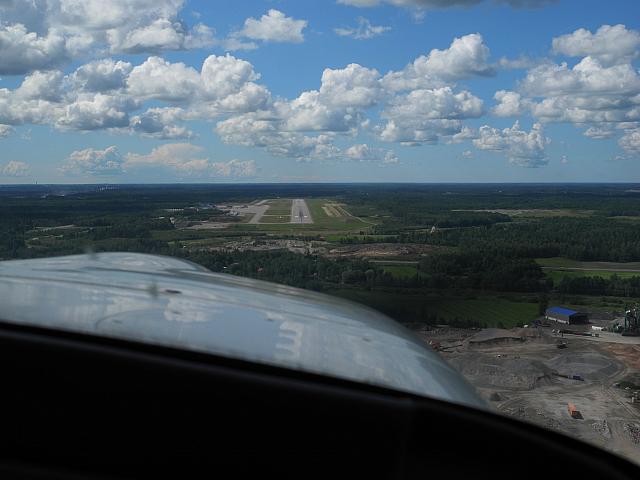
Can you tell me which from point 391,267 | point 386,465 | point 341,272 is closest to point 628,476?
point 386,465

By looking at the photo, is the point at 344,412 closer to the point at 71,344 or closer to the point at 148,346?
the point at 148,346

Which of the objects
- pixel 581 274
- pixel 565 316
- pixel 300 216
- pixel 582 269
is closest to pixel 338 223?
pixel 300 216

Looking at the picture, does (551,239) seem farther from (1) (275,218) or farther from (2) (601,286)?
(1) (275,218)

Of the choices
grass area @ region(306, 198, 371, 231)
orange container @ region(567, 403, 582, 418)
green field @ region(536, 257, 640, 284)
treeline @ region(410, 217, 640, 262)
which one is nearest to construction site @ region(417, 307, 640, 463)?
orange container @ region(567, 403, 582, 418)

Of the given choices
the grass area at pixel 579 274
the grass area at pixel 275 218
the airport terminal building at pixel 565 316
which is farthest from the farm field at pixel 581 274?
the grass area at pixel 275 218

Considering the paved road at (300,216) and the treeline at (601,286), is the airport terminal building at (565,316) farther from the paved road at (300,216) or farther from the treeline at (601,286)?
the paved road at (300,216)

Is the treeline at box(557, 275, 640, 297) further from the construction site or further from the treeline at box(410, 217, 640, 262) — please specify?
the construction site
